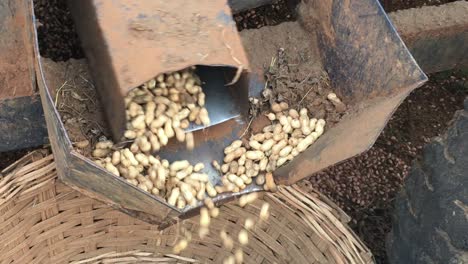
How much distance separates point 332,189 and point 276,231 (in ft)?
1.38

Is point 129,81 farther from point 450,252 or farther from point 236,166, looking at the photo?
point 450,252

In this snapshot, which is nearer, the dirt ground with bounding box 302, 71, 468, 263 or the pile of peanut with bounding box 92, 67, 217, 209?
the pile of peanut with bounding box 92, 67, 217, 209

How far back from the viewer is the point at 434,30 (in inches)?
98.9

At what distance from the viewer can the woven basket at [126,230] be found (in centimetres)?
199

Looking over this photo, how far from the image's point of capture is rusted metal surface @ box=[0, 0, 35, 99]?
175 cm

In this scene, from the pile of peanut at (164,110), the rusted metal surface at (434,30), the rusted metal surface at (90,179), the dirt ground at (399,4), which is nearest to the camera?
the rusted metal surface at (90,179)

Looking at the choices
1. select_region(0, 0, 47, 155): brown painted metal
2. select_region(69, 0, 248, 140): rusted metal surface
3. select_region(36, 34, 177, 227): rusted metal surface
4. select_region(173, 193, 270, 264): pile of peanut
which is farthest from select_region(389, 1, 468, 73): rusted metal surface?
select_region(0, 0, 47, 155): brown painted metal

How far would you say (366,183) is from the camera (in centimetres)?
256

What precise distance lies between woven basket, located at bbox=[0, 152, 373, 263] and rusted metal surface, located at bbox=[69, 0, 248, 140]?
1.56 ft

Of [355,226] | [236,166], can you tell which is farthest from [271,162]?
[355,226]

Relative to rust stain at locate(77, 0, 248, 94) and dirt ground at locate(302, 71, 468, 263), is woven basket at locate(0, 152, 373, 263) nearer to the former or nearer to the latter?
dirt ground at locate(302, 71, 468, 263)

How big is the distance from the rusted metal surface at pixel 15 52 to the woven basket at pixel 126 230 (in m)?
0.19

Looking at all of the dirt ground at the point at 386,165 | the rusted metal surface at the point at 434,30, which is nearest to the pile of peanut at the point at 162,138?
the dirt ground at the point at 386,165

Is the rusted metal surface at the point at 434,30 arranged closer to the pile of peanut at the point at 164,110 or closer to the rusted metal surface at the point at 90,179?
the pile of peanut at the point at 164,110
